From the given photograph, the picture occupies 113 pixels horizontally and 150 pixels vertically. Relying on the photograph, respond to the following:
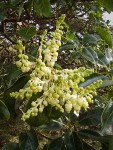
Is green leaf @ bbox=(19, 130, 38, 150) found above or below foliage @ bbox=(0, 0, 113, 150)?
below

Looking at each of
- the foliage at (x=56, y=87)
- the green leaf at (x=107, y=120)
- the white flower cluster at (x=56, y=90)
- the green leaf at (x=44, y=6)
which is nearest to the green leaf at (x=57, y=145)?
the foliage at (x=56, y=87)

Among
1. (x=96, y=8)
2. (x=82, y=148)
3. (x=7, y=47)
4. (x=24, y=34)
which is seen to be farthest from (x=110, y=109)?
(x=7, y=47)

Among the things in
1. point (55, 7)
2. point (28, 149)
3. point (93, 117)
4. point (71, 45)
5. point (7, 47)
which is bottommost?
point (28, 149)

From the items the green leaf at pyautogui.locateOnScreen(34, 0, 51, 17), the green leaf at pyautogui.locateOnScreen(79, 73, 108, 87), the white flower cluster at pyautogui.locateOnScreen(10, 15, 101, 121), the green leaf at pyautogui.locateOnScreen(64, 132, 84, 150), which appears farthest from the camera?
the green leaf at pyautogui.locateOnScreen(34, 0, 51, 17)

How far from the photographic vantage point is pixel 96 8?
1932 mm

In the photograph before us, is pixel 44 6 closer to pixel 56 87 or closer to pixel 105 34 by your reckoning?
pixel 105 34

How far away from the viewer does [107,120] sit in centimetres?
92

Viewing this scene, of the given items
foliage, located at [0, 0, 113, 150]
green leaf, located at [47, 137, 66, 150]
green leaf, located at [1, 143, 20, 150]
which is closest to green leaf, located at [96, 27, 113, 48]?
foliage, located at [0, 0, 113, 150]

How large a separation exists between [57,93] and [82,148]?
1.51 feet

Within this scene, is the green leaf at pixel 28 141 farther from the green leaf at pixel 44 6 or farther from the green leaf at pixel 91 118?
the green leaf at pixel 44 6

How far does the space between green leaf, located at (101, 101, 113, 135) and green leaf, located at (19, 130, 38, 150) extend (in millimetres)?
331

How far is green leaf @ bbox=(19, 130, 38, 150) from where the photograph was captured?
113 centimetres

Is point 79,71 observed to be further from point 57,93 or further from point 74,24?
point 74,24

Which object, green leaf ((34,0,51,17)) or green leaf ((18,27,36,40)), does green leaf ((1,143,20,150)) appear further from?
green leaf ((34,0,51,17))
